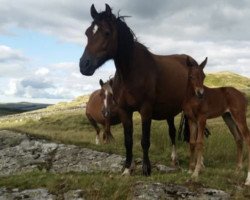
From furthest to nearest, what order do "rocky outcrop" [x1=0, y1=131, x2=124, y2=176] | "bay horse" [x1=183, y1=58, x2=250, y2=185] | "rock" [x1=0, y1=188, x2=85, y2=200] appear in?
"rocky outcrop" [x1=0, y1=131, x2=124, y2=176]
"bay horse" [x1=183, y1=58, x2=250, y2=185]
"rock" [x1=0, y1=188, x2=85, y2=200]

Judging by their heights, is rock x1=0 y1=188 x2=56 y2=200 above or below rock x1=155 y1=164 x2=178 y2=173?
above

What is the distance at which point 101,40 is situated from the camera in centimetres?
1047

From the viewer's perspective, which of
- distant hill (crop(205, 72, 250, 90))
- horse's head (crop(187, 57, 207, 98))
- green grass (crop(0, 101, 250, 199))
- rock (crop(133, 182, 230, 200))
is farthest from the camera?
distant hill (crop(205, 72, 250, 90))

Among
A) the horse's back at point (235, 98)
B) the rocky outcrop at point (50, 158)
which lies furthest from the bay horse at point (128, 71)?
the rocky outcrop at point (50, 158)

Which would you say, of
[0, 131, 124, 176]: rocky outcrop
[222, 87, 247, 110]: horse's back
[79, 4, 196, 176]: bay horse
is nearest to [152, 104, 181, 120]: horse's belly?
[79, 4, 196, 176]: bay horse

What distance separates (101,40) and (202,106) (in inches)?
131

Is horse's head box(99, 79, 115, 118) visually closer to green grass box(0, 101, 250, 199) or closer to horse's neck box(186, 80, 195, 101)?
green grass box(0, 101, 250, 199)

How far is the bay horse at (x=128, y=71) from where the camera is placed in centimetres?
1046

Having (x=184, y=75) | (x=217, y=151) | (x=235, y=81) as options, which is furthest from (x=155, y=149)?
(x=235, y=81)

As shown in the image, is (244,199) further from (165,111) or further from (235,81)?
(235,81)

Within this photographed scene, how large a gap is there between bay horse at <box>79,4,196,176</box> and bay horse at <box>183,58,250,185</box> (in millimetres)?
792

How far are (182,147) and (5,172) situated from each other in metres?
7.42

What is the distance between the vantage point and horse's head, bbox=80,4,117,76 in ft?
33.9

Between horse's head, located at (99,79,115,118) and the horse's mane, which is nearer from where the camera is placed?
the horse's mane
